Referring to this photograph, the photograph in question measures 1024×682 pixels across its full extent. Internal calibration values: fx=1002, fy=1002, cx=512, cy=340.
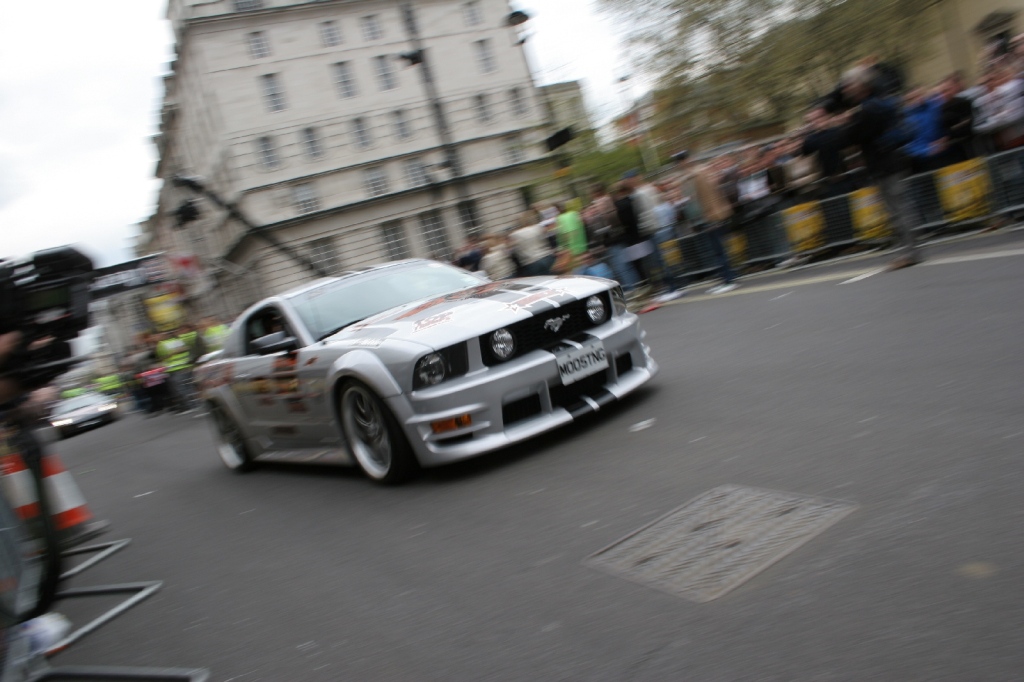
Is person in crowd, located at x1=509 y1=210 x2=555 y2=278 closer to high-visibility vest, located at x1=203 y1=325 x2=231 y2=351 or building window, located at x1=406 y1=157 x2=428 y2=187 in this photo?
high-visibility vest, located at x1=203 y1=325 x2=231 y2=351

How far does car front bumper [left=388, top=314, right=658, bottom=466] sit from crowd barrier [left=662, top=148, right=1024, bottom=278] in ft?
17.8

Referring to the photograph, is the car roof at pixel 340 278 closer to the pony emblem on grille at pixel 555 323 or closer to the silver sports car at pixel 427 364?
the silver sports car at pixel 427 364

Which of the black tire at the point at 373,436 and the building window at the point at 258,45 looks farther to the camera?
the building window at the point at 258,45

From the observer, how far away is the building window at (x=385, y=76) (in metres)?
63.4

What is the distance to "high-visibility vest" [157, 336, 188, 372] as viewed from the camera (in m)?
21.2

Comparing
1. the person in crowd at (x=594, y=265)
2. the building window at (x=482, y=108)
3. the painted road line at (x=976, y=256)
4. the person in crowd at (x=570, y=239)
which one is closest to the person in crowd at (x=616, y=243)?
the person in crowd at (x=594, y=265)

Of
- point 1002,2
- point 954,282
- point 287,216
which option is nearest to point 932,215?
point 954,282

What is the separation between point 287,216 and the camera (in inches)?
2309

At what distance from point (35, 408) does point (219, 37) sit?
5952 centimetres

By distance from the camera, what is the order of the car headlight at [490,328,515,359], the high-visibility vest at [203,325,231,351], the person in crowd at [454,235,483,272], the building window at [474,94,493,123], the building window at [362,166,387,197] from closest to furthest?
the car headlight at [490,328,515,359] → the person in crowd at [454,235,483,272] → the high-visibility vest at [203,325,231,351] → the building window at [362,166,387,197] → the building window at [474,94,493,123]

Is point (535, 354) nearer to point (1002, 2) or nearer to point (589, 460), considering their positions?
point (589, 460)

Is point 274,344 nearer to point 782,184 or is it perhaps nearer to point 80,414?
point 782,184

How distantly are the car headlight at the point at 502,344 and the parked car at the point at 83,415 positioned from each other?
23.9 metres

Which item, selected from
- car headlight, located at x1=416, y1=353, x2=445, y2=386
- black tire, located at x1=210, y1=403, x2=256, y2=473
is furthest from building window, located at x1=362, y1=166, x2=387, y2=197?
car headlight, located at x1=416, y1=353, x2=445, y2=386
